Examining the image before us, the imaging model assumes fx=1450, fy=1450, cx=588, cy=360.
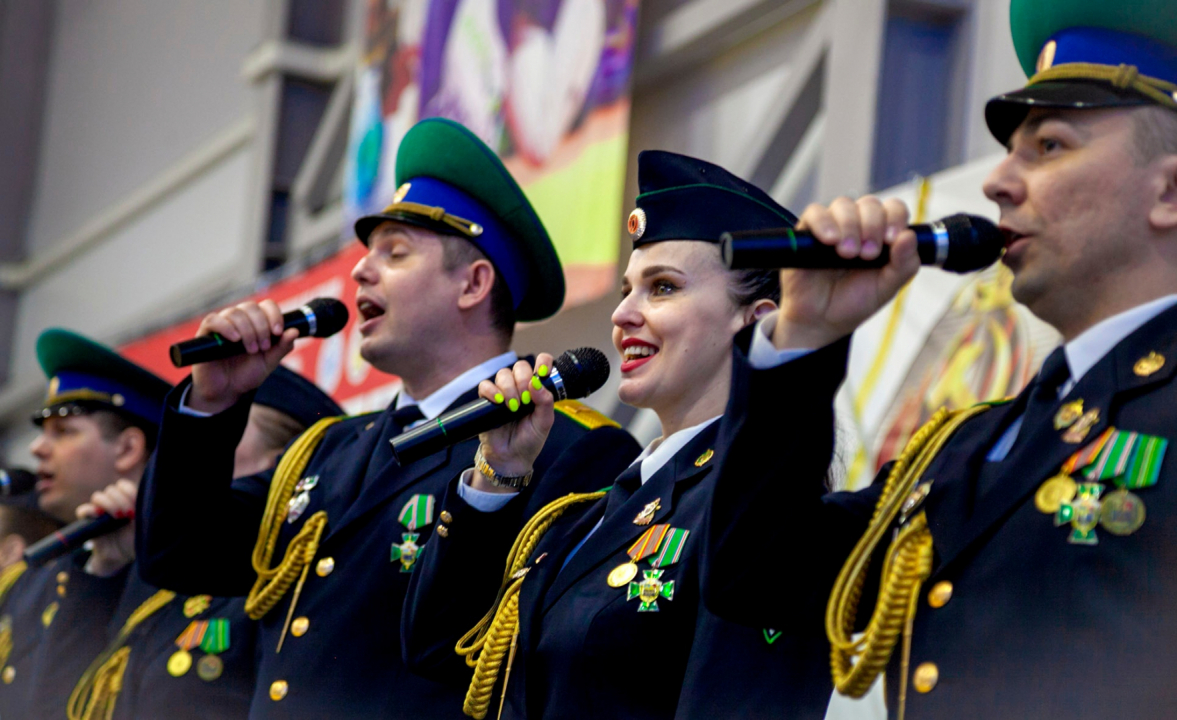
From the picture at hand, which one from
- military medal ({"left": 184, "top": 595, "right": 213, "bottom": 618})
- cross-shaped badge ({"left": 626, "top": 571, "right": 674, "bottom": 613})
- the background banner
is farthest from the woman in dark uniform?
the background banner

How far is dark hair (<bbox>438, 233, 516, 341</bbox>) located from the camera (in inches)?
108

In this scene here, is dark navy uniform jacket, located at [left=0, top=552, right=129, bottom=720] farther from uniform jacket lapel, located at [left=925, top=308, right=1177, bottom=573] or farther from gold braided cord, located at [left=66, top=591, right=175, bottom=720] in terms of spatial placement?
uniform jacket lapel, located at [left=925, top=308, right=1177, bottom=573]

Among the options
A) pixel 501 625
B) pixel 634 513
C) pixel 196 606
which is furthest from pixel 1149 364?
pixel 196 606

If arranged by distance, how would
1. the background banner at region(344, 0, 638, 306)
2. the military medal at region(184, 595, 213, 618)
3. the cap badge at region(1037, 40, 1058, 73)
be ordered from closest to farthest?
the cap badge at region(1037, 40, 1058, 73) → the military medal at region(184, 595, 213, 618) → the background banner at region(344, 0, 638, 306)

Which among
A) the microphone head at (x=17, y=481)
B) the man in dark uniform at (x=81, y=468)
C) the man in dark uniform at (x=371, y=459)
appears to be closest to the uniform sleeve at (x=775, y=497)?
the man in dark uniform at (x=371, y=459)

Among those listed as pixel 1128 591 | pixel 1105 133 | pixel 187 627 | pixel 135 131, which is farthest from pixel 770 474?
pixel 135 131

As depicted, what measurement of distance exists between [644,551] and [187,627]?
1.62 m

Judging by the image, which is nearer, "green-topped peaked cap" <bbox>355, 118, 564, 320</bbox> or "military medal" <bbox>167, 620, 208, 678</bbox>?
"green-topped peaked cap" <bbox>355, 118, 564, 320</bbox>

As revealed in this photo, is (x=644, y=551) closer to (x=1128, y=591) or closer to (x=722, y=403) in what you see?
(x=722, y=403)

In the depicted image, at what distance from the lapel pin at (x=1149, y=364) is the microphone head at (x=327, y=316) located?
1.41 metres

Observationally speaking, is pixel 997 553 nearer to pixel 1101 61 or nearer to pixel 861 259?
pixel 861 259

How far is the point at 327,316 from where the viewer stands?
2463 mm

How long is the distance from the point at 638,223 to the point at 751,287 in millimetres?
204

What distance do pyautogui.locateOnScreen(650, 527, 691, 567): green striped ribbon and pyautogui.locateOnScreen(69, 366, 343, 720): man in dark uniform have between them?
4.59ft
